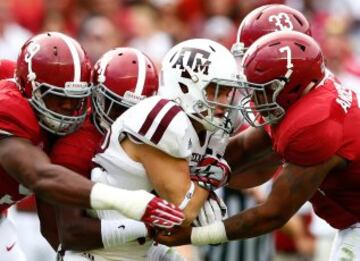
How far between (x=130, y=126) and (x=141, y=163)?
0.16m

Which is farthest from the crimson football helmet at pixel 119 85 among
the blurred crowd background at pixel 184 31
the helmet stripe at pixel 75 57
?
the blurred crowd background at pixel 184 31

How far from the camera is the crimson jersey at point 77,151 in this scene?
15.8ft

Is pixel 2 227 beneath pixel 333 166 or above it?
beneath

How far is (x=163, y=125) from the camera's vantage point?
459 cm

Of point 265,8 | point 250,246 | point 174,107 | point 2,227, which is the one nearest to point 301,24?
point 265,8

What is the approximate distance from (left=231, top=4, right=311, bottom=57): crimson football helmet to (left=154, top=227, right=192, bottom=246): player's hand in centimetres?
111

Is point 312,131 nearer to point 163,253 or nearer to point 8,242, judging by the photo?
point 163,253

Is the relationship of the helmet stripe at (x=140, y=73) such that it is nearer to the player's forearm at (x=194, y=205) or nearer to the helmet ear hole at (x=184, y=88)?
the helmet ear hole at (x=184, y=88)

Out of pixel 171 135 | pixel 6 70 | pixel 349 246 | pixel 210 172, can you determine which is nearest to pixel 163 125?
pixel 171 135

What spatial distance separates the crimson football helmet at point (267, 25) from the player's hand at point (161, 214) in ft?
4.26

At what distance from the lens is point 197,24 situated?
1019 cm

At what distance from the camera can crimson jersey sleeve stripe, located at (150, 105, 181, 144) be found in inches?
180

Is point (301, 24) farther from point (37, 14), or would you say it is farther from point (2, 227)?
A: point (37, 14)

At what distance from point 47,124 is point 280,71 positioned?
1003 mm
